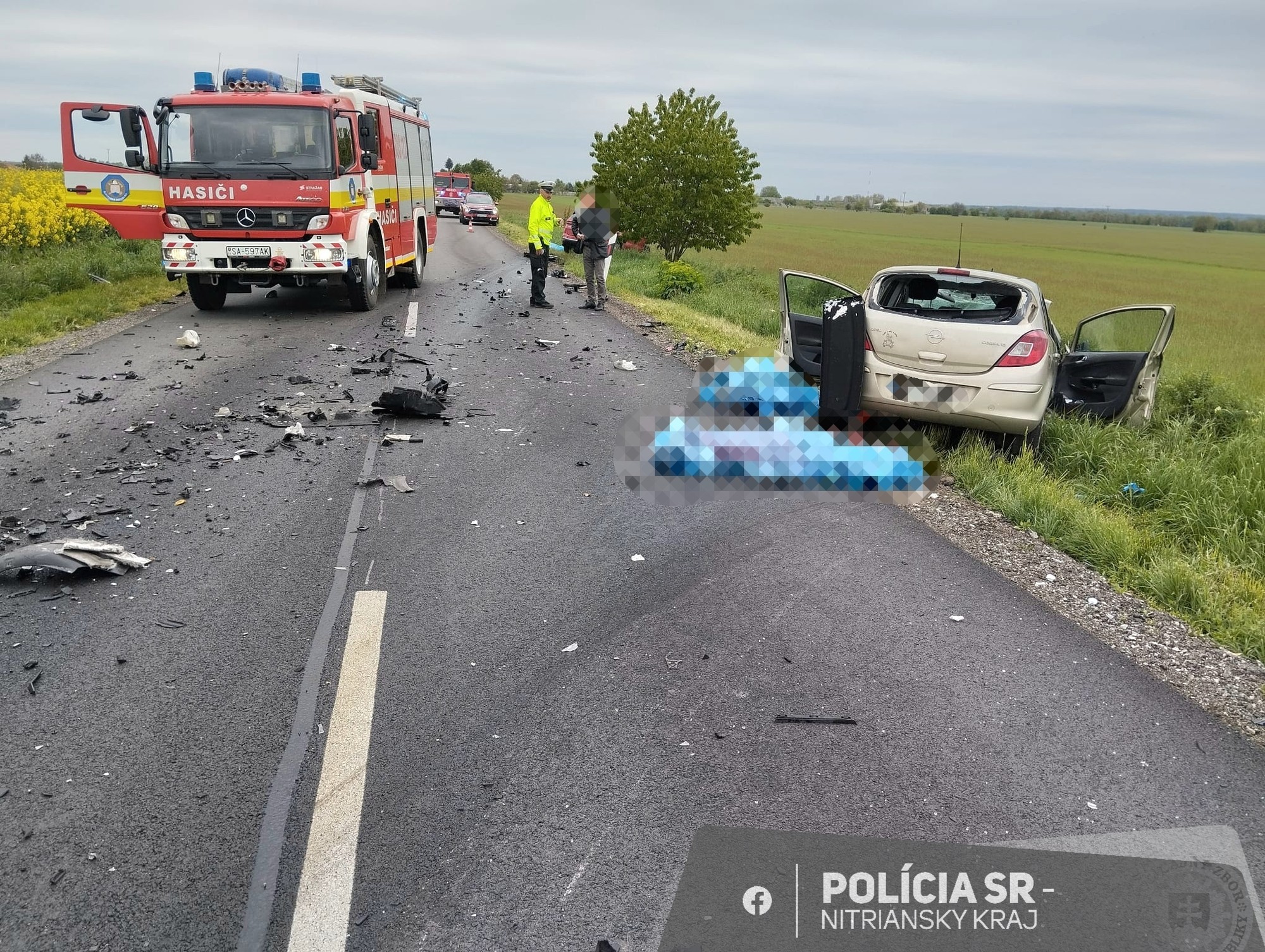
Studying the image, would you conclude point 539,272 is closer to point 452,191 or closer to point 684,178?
point 684,178

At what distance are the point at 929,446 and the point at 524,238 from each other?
1251 inches

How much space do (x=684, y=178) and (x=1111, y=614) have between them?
30142 mm

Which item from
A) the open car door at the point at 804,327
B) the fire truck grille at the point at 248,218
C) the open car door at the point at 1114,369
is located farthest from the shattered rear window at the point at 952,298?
the fire truck grille at the point at 248,218

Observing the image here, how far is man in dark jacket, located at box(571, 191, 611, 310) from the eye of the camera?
15477 mm

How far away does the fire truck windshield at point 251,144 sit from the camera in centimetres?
Answer: 1298

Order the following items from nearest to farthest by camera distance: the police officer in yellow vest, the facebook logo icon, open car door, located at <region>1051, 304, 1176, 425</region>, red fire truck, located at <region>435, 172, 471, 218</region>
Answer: the facebook logo icon
open car door, located at <region>1051, 304, 1176, 425</region>
the police officer in yellow vest
red fire truck, located at <region>435, 172, 471, 218</region>

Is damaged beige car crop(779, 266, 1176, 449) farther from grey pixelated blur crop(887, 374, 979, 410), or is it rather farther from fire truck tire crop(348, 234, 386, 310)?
fire truck tire crop(348, 234, 386, 310)

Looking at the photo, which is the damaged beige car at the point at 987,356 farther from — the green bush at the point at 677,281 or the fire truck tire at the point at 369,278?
the green bush at the point at 677,281

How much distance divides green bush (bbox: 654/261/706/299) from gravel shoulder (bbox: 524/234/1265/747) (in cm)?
1508

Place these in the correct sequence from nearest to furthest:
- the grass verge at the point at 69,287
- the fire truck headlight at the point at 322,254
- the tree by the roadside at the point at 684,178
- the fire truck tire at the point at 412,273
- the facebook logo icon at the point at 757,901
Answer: the facebook logo icon at the point at 757,901, the grass verge at the point at 69,287, the fire truck headlight at the point at 322,254, the fire truck tire at the point at 412,273, the tree by the roadside at the point at 684,178

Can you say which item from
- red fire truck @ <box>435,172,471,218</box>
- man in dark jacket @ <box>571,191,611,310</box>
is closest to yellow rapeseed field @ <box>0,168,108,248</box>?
man in dark jacket @ <box>571,191,611,310</box>

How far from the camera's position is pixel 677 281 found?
72.8ft

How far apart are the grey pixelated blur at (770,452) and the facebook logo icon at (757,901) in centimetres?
383

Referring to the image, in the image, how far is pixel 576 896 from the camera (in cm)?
286
